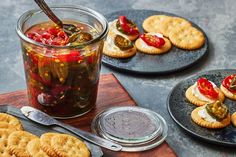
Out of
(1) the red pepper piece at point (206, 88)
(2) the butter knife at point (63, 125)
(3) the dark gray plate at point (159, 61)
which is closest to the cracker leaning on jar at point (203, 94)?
(1) the red pepper piece at point (206, 88)

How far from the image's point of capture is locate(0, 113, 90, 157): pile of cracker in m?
1.17

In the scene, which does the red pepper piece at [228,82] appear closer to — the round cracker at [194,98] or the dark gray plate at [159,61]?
the round cracker at [194,98]

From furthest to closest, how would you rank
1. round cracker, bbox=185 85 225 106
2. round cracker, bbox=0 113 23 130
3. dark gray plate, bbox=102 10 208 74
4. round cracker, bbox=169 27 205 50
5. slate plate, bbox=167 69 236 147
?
round cracker, bbox=169 27 205 50 → dark gray plate, bbox=102 10 208 74 → round cracker, bbox=185 85 225 106 → slate plate, bbox=167 69 236 147 → round cracker, bbox=0 113 23 130

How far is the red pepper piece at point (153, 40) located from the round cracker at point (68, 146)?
61 cm

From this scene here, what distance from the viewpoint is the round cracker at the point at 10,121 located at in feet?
4.17

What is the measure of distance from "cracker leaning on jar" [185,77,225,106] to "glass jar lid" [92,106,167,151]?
163 millimetres

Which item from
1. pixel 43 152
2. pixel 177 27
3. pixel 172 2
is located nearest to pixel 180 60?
pixel 177 27

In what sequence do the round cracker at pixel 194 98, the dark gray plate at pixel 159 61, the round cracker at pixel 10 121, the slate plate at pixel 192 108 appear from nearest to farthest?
the round cracker at pixel 10 121 < the slate plate at pixel 192 108 < the round cracker at pixel 194 98 < the dark gray plate at pixel 159 61

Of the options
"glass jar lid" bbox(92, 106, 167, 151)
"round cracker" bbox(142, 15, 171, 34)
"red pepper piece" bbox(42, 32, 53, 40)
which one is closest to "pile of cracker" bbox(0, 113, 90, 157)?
"glass jar lid" bbox(92, 106, 167, 151)

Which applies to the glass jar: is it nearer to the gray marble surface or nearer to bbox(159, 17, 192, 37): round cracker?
the gray marble surface

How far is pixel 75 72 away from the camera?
1317 millimetres

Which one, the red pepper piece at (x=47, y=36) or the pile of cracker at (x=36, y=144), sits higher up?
the red pepper piece at (x=47, y=36)

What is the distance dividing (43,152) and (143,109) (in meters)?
0.35

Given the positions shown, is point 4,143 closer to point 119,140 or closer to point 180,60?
point 119,140
